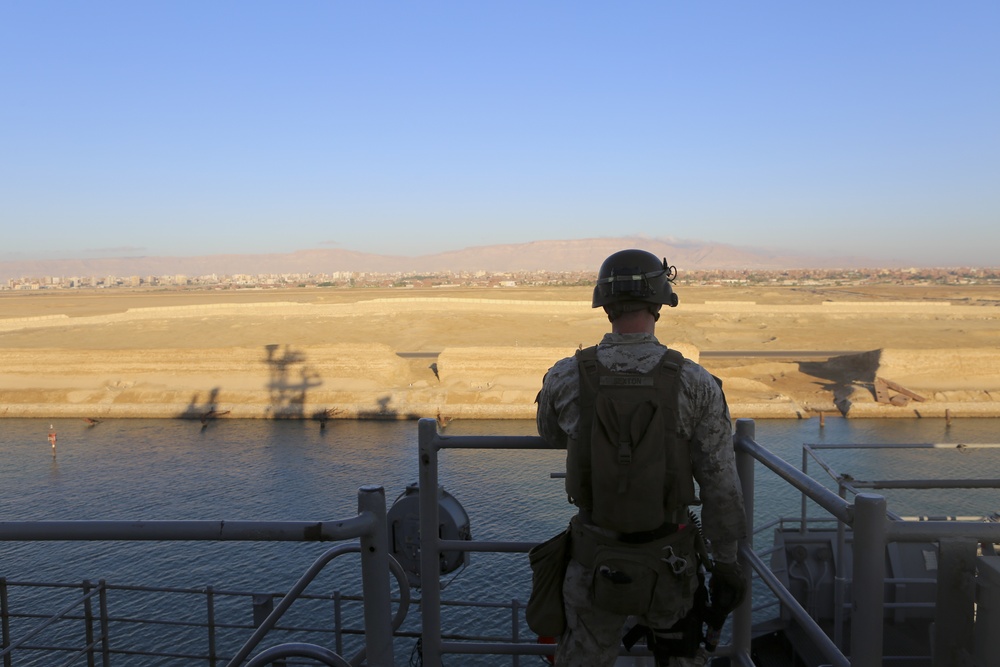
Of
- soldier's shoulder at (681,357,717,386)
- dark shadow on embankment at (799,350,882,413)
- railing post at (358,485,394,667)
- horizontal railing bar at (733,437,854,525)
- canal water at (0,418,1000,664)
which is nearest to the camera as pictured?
horizontal railing bar at (733,437,854,525)

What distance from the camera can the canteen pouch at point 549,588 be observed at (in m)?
2.70

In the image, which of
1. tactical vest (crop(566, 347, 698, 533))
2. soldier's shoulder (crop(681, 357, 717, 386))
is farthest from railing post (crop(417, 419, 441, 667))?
soldier's shoulder (crop(681, 357, 717, 386))

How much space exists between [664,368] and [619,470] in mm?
377

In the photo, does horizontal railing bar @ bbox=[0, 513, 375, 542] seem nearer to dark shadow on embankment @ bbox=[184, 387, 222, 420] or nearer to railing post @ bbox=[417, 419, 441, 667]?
railing post @ bbox=[417, 419, 441, 667]

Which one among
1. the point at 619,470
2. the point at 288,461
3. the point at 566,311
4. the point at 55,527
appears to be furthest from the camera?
the point at 566,311

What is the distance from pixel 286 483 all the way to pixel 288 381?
610 inches

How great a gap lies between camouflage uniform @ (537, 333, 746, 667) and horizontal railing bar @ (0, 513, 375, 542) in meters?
0.82

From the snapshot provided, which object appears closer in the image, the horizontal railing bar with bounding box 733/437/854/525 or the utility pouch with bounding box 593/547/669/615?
the horizontal railing bar with bounding box 733/437/854/525

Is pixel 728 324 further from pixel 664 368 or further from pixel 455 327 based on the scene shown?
pixel 664 368

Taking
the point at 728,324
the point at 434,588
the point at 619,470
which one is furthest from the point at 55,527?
the point at 728,324

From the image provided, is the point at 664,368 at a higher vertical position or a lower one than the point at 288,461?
higher

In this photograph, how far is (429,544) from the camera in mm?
3168

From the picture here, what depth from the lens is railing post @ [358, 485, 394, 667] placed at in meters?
2.27

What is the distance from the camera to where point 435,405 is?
3419cm
